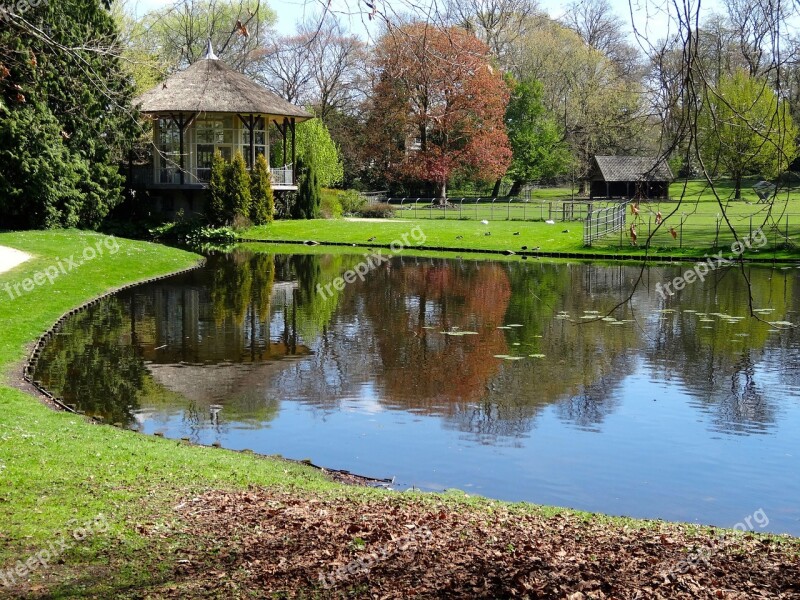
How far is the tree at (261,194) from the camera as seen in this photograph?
46500 millimetres

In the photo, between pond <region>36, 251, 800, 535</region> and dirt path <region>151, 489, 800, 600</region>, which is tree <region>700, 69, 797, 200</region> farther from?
pond <region>36, 251, 800, 535</region>

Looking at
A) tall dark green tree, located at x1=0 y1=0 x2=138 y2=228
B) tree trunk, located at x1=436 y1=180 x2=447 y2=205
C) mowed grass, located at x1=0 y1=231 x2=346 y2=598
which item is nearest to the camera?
mowed grass, located at x1=0 y1=231 x2=346 y2=598

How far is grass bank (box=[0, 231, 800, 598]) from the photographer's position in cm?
556

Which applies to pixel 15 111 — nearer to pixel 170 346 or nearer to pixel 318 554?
pixel 170 346

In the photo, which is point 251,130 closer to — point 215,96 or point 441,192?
point 215,96

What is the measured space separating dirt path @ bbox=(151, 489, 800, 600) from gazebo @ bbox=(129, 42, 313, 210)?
40101 millimetres

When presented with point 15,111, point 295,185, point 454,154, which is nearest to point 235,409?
point 15,111

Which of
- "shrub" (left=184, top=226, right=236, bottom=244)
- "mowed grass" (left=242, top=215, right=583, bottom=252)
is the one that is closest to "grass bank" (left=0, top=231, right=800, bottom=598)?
"mowed grass" (left=242, top=215, right=583, bottom=252)

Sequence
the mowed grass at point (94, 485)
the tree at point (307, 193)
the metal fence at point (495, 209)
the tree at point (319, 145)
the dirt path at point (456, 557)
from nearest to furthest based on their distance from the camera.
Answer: the dirt path at point (456, 557) < the mowed grass at point (94, 485) < the tree at point (307, 193) < the metal fence at point (495, 209) < the tree at point (319, 145)

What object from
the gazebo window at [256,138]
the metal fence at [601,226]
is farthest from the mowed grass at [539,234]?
the gazebo window at [256,138]

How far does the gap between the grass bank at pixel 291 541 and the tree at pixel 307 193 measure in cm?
4189

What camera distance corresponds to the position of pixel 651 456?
11.5 meters

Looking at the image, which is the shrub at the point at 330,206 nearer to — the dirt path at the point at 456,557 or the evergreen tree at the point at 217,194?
the evergreen tree at the point at 217,194

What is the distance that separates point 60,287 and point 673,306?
1636 cm
